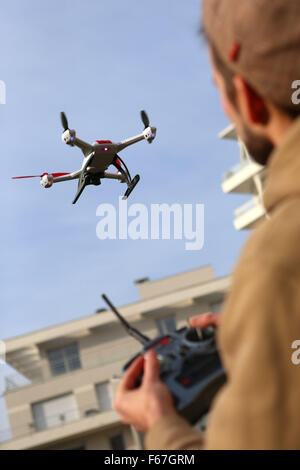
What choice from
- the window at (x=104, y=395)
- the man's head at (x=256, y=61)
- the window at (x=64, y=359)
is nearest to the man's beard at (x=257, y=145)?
the man's head at (x=256, y=61)

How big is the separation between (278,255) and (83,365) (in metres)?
41.3

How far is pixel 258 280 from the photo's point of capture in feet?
2.94

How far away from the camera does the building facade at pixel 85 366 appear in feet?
123

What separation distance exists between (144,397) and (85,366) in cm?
4070

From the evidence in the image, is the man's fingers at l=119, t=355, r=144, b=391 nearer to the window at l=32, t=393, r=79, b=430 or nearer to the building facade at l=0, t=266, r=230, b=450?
the building facade at l=0, t=266, r=230, b=450

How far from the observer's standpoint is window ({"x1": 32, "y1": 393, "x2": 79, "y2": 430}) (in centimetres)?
3794

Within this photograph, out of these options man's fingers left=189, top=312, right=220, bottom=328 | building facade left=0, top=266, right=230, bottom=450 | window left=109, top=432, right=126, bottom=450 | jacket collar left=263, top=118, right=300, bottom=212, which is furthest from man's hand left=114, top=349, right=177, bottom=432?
window left=109, top=432, right=126, bottom=450

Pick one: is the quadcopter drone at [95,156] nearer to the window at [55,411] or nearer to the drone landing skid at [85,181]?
the drone landing skid at [85,181]

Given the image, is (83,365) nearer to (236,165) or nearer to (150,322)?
(150,322)

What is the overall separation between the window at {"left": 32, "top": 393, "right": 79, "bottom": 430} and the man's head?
3791 centimetres

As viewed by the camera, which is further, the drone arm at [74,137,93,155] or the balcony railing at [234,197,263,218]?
the balcony railing at [234,197,263,218]

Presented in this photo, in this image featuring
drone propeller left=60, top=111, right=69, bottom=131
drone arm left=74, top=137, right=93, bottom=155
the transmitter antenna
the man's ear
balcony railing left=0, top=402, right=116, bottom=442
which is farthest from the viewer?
balcony railing left=0, top=402, right=116, bottom=442

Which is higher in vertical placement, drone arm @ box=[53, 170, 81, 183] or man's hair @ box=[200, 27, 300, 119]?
drone arm @ box=[53, 170, 81, 183]

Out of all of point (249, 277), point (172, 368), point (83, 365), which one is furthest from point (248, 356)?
point (83, 365)
